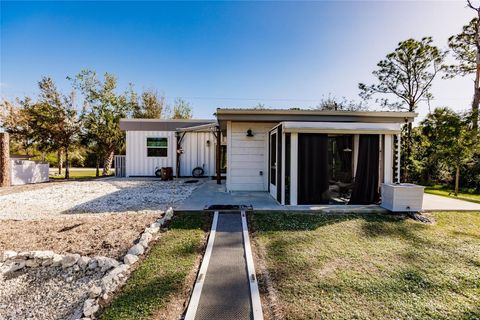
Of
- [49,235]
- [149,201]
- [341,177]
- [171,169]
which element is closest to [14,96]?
[171,169]

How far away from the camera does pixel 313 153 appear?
573 centimetres

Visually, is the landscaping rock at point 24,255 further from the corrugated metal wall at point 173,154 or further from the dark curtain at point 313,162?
the corrugated metal wall at point 173,154

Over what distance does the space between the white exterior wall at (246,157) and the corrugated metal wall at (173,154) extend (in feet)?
18.3

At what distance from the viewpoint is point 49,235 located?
4086mm

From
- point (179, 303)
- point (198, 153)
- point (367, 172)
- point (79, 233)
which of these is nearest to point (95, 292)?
point (179, 303)

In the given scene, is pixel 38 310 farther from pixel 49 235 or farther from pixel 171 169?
pixel 171 169

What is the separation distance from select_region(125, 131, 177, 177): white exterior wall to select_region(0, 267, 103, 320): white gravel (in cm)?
1034

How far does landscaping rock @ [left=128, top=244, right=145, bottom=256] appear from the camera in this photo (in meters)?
3.27

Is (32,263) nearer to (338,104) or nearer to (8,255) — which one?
(8,255)

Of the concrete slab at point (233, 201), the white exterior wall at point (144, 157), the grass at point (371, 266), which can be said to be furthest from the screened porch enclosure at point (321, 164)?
the white exterior wall at point (144, 157)

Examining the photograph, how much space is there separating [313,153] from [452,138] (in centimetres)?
652

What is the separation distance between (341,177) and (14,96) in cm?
2127

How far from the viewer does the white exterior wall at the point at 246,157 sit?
25.4ft

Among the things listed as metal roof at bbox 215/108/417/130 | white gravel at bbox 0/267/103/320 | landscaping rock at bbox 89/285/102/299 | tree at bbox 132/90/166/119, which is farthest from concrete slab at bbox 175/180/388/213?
tree at bbox 132/90/166/119
